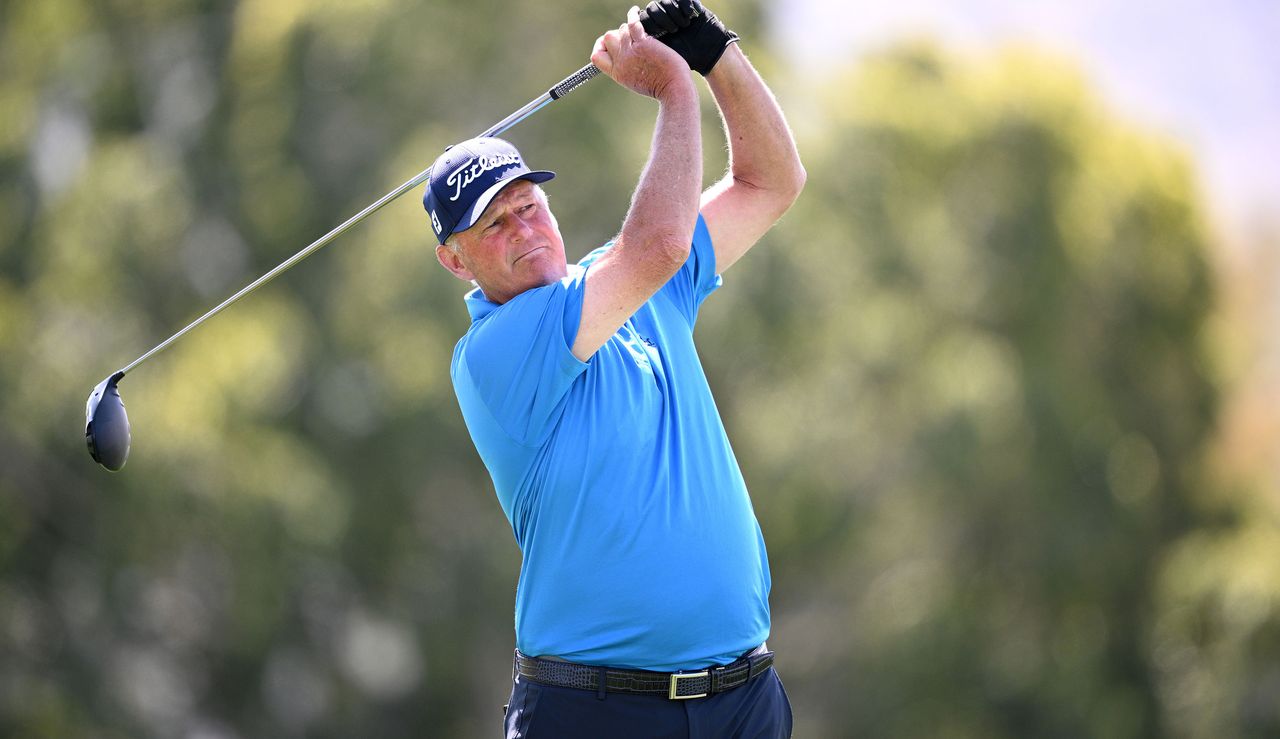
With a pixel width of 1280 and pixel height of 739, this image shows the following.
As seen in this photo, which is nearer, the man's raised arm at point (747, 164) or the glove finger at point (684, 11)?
the glove finger at point (684, 11)

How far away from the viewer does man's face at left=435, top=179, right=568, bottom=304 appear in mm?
3018

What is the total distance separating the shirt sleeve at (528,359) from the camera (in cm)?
280

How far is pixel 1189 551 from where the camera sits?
15.3 meters

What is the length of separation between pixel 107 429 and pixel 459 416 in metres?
9.22

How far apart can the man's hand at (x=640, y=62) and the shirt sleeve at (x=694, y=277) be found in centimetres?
36

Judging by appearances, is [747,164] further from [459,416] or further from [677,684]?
[459,416]

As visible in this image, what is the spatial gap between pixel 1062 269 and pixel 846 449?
4033 mm

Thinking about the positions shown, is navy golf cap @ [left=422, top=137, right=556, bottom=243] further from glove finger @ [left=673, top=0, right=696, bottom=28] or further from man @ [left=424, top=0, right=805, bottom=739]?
glove finger @ [left=673, top=0, right=696, bottom=28]

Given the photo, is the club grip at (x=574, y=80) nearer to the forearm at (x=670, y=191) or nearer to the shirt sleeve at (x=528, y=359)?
the forearm at (x=670, y=191)

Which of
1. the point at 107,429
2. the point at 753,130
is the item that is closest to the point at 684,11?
the point at 753,130

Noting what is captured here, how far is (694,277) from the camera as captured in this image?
3271 millimetres

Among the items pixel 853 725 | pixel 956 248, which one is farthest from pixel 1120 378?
pixel 853 725

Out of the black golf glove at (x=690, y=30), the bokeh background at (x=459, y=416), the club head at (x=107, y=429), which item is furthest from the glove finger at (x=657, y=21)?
the bokeh background at (x=459, y=416)

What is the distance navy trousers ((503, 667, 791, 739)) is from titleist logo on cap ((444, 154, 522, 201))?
99 centimetres
